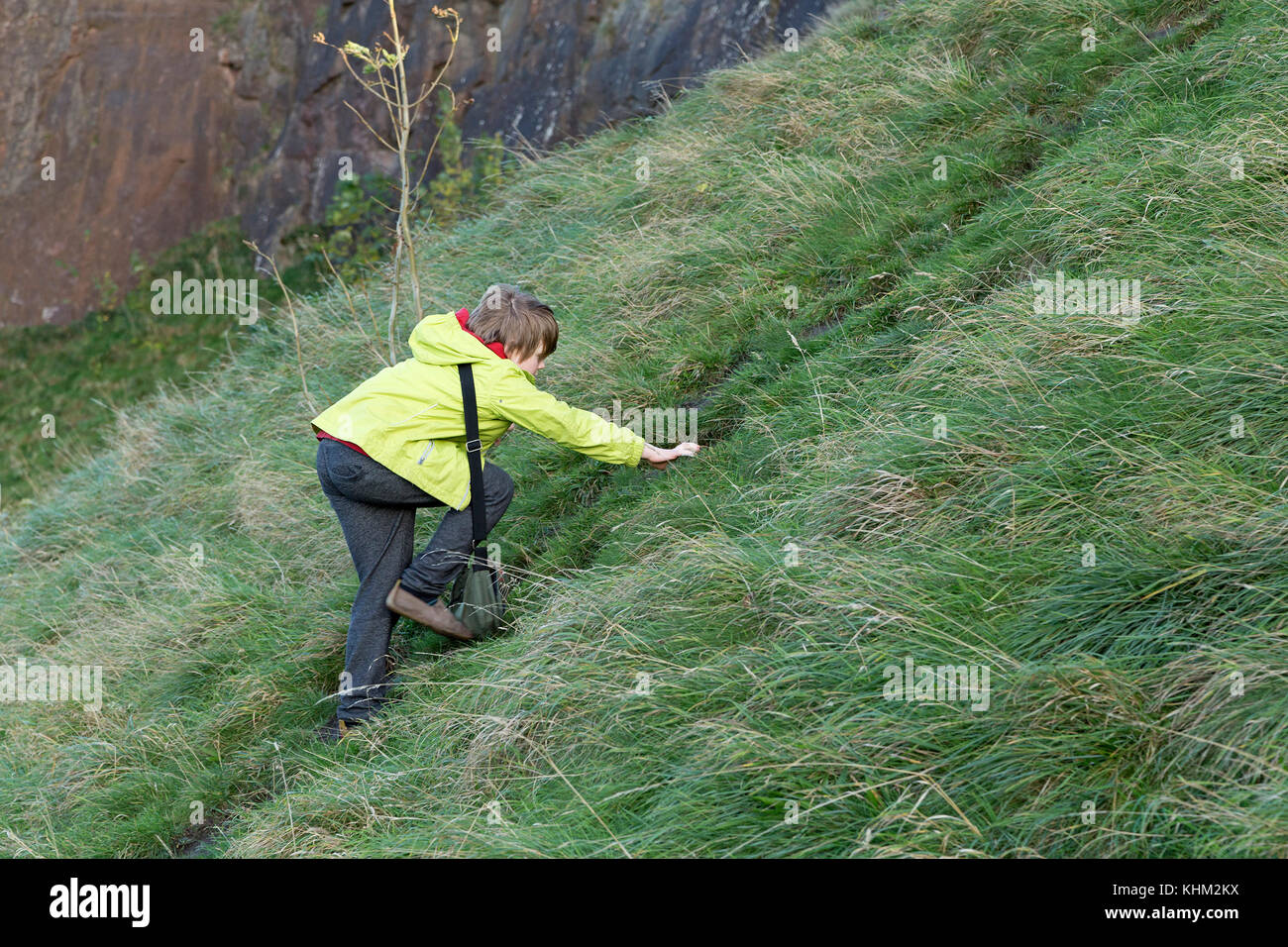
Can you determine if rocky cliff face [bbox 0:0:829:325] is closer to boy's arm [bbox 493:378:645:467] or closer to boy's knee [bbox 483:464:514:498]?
boy's knee [bbox 483:464:514:498]

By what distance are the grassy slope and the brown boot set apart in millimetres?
172

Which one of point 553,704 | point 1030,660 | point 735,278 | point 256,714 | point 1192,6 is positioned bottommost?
point 256,714

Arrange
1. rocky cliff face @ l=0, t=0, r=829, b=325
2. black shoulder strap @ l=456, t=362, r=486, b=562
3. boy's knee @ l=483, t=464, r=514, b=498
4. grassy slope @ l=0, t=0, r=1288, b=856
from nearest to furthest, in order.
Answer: grassy slope @ l=0, t=0, r=1288, b=856, black shoulder strap @ l=456, t=362, r=486, b=562, boy's knee @ l=483, t=464, r=514, b=498, rocky cliff face @ l=0, t=0, r=829, b=325

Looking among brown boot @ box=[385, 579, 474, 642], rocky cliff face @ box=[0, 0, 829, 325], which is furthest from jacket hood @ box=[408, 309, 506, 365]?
rocky cliff face @ box=[0, 0, 829, 325]

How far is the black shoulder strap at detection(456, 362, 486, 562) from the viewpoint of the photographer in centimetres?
424

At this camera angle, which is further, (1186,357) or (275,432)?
(275,432)

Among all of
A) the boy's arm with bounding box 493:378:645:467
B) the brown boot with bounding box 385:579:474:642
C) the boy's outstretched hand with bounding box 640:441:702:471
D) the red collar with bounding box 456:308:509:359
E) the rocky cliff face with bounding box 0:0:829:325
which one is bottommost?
the brown boot with bounding box 385:579:474:642

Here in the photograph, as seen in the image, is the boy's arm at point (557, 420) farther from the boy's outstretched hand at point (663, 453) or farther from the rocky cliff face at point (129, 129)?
the rocky cliff face at point (129, 129)

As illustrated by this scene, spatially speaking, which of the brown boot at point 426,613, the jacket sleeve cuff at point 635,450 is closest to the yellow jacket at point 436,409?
the jacket sleeve cuff at point 635,450

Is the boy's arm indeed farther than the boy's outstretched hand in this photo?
No

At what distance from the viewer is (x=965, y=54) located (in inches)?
286

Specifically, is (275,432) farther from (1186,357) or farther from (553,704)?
(1186,357)

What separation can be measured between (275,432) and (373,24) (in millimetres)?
7156

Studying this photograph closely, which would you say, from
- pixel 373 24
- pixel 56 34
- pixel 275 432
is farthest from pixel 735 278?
pixel 56 34
